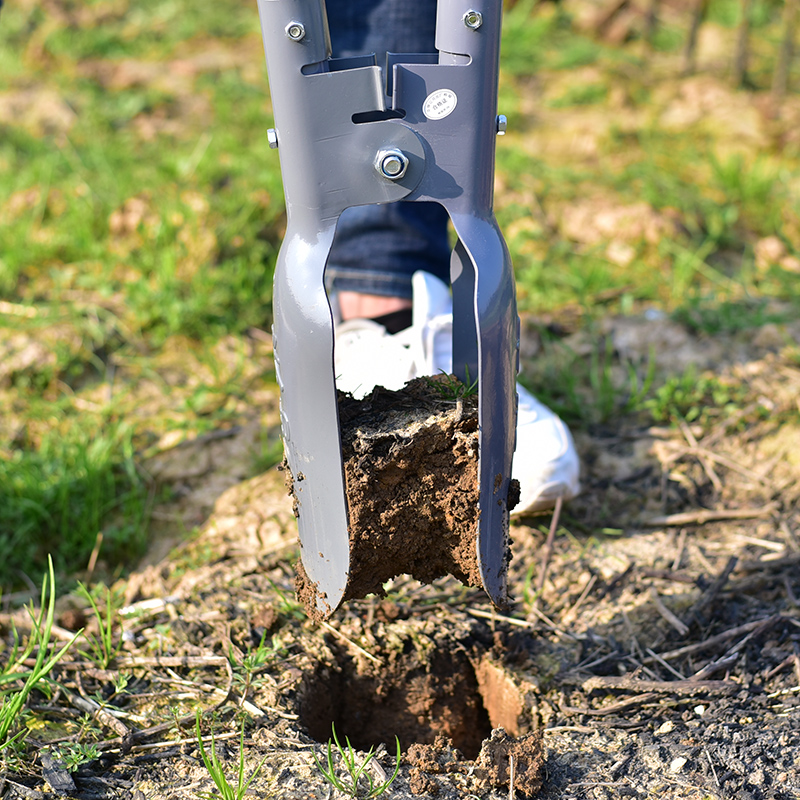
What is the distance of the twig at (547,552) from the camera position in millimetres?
1719

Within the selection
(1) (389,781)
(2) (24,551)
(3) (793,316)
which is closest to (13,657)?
(2) (24,551)

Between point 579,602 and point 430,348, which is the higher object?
point 430,348

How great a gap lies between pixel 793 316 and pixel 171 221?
2001 millimetres

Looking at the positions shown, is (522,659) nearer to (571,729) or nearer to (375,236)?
(571,729)

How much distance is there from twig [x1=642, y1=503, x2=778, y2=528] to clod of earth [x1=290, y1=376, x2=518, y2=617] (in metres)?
0.72

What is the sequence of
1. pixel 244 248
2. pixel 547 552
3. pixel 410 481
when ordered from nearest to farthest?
pixel 410 481, pixel 547 552, pixel 244 248

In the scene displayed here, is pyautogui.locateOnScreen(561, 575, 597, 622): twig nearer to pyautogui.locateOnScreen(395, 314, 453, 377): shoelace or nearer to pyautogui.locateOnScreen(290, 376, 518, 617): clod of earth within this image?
pyautogui.locateOnScreen(290, 376, 518, 617): clod of earth

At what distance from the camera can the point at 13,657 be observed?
1.45m

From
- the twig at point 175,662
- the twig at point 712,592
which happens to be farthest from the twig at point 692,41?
the twig at point 175,662

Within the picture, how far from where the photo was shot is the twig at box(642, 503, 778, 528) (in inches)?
74.5

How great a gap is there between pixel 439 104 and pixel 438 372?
2.35ft

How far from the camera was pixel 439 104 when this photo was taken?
118 cm

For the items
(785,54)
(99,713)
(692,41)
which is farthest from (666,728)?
(692,41)

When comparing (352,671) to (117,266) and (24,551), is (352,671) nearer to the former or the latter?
(24,551)
